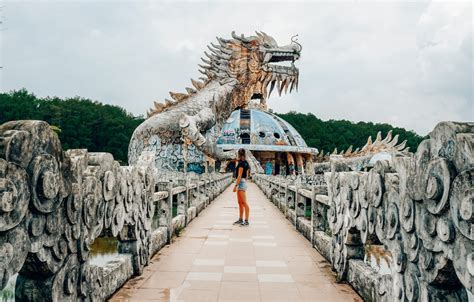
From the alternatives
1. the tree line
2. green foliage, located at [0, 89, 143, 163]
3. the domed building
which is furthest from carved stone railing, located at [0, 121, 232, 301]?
green foliage, located at [0, 89, 143, 163]

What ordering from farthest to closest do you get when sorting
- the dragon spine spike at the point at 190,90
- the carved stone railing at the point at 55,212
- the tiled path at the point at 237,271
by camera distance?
the dragon spine spike at the point at 190,90
the tiled path at the point at 237,271
the carved stone railing at the point at 55,212

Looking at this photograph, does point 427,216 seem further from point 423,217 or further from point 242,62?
point 242,62

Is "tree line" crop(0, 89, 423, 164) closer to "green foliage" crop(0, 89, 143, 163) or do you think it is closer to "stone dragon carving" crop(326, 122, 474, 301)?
"green foliage" crop(0, 89, 143, 163)

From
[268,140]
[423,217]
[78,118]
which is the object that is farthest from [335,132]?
[423,217]

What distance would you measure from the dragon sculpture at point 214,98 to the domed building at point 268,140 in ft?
37.4

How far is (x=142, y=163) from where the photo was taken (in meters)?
5.03

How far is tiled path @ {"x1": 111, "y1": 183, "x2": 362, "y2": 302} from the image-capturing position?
3.89 metres

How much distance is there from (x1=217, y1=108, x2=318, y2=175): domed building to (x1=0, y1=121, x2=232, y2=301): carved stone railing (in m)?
22.7

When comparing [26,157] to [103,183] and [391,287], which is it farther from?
[391,287]

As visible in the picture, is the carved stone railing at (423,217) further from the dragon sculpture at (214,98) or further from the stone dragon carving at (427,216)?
the dragon sculpture at (214,98)

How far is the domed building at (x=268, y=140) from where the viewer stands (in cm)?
2739

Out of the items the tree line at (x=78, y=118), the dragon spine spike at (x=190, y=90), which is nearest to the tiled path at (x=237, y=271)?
the dragon spine spike at (x=190, y=90)

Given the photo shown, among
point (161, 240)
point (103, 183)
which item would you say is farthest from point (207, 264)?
point (103, 183)

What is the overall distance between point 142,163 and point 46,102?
3652cm
